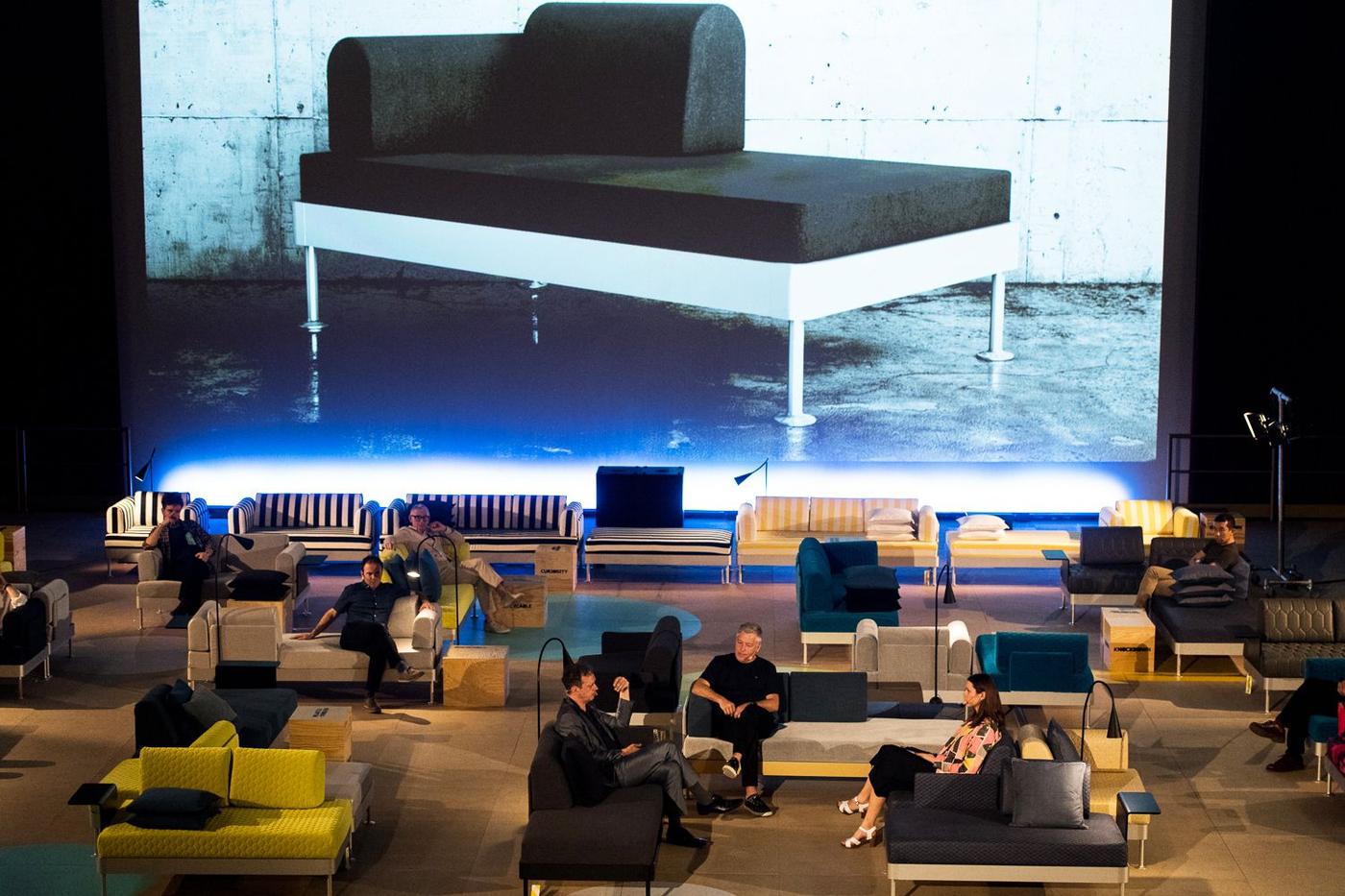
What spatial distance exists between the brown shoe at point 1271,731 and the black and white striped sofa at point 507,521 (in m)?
6.24

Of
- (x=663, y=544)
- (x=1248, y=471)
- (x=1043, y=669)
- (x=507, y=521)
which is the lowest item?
(x=1043, y=669)

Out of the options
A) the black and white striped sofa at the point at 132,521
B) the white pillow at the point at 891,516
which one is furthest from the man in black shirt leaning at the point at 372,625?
the white pillow at the point at 891,516

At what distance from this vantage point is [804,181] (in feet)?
52.4

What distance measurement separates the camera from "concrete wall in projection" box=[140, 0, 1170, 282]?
54.5ft

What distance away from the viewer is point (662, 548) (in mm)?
15688

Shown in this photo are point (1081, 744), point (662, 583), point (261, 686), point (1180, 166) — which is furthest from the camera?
point (1180, 166)

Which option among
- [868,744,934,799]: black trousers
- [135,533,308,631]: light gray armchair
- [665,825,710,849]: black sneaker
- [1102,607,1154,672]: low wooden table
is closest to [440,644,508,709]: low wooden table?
[135,533,308,631]: light gray armchair

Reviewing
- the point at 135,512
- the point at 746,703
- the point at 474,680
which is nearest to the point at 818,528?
the point at 474,680

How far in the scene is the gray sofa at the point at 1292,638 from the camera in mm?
12039

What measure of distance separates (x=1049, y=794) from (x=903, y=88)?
909cm

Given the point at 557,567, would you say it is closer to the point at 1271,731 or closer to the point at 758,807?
the point at 758,807

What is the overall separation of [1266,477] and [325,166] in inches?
367

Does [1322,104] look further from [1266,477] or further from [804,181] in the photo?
[804,181]

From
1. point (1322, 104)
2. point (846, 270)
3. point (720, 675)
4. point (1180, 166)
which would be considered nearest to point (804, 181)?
point (846, 270)
